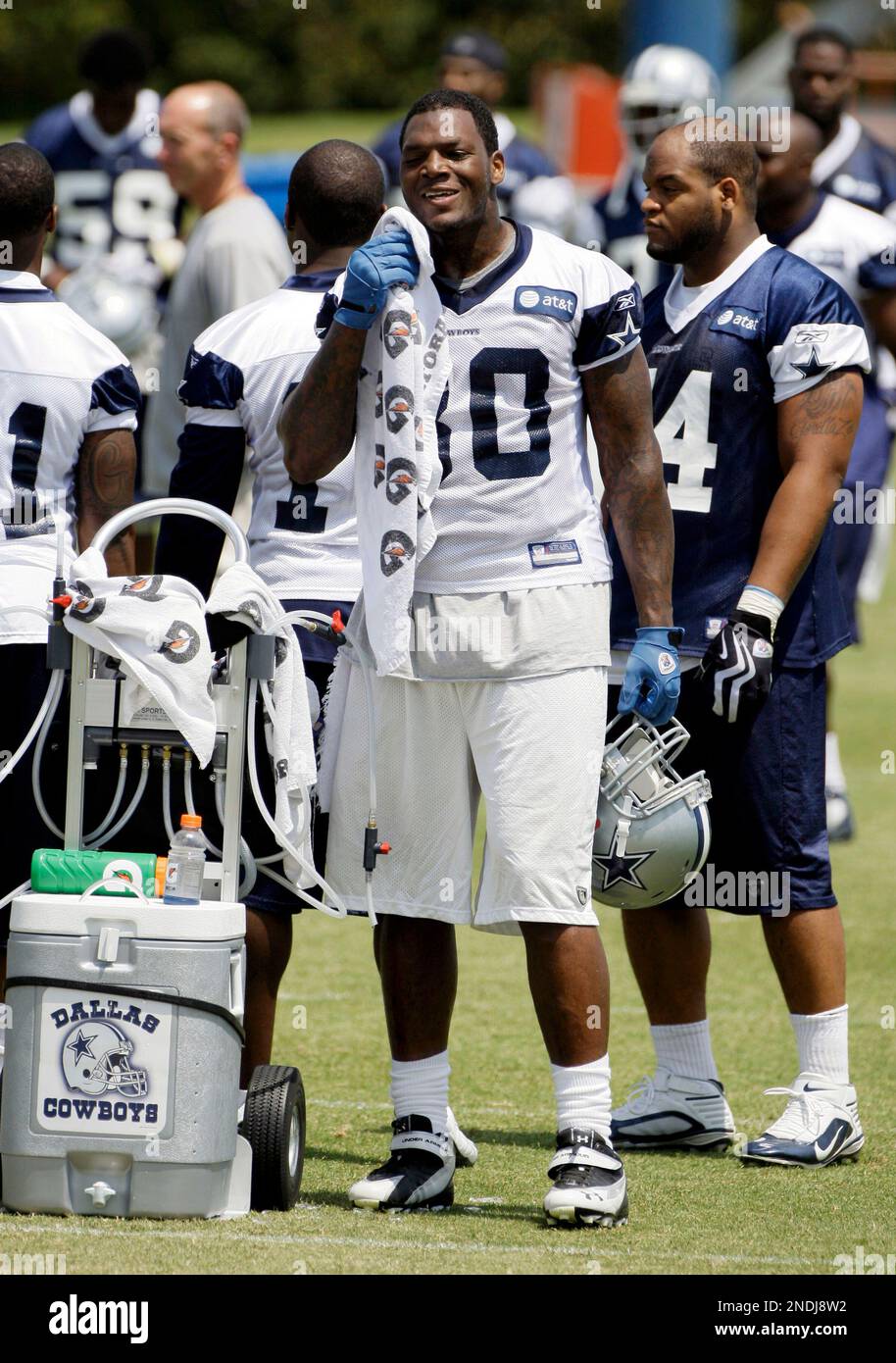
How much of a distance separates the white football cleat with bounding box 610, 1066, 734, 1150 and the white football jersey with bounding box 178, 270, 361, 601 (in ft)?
4.62

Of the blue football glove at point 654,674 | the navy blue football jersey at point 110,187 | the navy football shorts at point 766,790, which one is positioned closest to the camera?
the blue football glove at point 654,674

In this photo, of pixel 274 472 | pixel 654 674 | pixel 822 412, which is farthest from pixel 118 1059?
pixel 822 412

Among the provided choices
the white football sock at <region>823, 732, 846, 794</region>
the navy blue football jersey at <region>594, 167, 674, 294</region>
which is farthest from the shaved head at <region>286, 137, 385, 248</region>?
the white football sock at <region>823, 732, 846, 794</region>

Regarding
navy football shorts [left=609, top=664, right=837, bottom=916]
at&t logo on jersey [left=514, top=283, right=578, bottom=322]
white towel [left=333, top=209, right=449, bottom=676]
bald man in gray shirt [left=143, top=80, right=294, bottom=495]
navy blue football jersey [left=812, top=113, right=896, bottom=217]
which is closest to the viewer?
white towel [left=333, top=209, right=449, bottom=676]

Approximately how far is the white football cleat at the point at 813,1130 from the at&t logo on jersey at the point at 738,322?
173 cm

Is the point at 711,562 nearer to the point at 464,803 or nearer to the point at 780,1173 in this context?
the point at 464,803

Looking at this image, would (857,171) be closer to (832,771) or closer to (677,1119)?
(832,771)

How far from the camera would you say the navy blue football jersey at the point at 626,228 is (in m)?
8.93

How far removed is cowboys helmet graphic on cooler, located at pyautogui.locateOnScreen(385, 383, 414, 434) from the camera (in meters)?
4.25

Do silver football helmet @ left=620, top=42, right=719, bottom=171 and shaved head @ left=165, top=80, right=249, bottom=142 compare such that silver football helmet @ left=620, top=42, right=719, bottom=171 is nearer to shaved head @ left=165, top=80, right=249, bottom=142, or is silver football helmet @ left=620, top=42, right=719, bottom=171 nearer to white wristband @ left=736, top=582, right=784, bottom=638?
shaved head @ left=165, top=80, right=249, bottom=142

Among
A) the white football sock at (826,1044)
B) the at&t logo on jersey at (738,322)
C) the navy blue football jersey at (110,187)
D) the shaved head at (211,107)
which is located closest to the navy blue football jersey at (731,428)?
the at&t logo on jersey at (738,322)

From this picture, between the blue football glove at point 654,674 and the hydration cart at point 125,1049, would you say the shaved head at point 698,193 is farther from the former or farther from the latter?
the hydration cart at point 125,1049

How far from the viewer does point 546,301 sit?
14.2 ft
